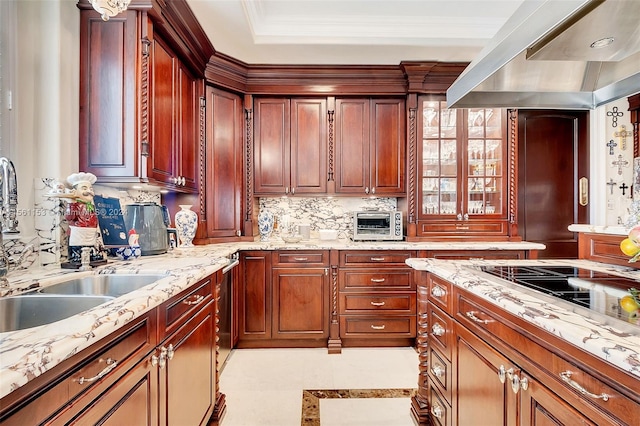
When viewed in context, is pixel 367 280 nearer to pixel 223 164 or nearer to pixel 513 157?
pixel 223 164

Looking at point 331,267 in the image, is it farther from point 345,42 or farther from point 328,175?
point 345,42

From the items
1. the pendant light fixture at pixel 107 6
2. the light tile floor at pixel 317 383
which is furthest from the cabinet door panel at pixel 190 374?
the pendant light fixture at pixel 107 6

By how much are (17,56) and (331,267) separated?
242cm

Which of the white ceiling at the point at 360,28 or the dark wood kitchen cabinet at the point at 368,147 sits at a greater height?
the white ceiling at the point at 360,28

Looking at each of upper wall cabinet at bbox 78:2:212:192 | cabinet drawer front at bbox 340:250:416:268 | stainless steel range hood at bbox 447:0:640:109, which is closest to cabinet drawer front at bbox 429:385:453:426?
cabinet drawer front at bbox 340:250:416:268

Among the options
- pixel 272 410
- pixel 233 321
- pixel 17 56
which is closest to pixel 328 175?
pixel 233 321

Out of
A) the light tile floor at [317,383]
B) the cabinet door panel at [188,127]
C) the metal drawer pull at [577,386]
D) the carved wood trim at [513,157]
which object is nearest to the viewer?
the metal drawer pull at [577,386]

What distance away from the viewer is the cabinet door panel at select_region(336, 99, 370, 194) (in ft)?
10.5

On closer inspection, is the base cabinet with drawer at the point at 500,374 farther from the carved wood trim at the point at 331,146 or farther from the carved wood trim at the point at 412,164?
the carved wood trim at the point at 331,146

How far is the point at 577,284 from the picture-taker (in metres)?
1.20

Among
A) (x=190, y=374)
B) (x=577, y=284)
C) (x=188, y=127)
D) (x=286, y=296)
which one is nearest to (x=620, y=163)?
(x=577, y=284)

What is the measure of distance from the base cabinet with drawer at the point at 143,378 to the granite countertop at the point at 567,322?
116 cm

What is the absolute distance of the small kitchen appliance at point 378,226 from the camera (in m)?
3.14

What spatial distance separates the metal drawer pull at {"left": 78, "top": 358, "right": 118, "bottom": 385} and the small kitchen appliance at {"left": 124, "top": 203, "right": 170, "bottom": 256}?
1.33m
